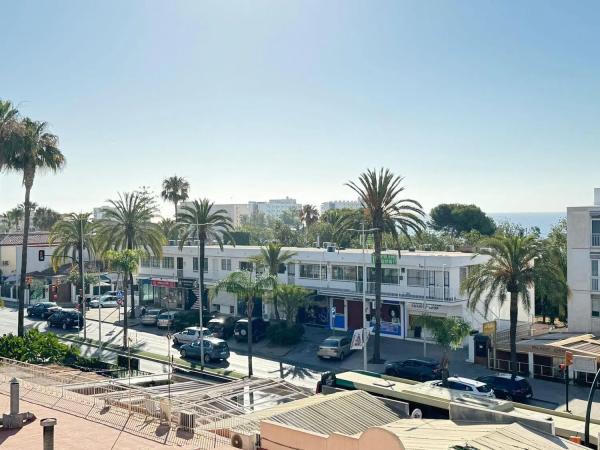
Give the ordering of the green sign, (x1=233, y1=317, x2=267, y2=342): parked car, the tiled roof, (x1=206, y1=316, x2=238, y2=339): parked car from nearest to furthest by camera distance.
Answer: the green sign → (x1=233, y1=317, x2=267, y2=342): parked car → (x1=206, y1=316, x2=238, y2=339): parked car → the tiled roof

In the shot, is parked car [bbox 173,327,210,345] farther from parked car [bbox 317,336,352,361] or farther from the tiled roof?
the tiled roof

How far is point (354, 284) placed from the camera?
51375 millimetres

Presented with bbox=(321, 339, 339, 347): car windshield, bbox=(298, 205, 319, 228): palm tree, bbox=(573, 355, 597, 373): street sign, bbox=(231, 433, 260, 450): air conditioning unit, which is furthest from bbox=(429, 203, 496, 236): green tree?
bbox=(231, 433, 260, 450): air conditioning unit

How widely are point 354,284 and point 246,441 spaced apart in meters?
32.9

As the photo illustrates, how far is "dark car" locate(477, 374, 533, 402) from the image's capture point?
3338cm

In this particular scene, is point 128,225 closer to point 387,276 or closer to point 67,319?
point 67,319

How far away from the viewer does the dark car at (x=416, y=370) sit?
120ft

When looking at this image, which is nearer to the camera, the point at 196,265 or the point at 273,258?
the point at 273,258

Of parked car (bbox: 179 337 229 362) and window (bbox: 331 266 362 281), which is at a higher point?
window (bbox: 331 266 362 281)

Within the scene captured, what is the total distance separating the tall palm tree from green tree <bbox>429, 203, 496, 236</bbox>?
6815cm

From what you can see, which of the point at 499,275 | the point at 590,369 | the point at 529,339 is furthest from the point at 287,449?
the point at 529,339

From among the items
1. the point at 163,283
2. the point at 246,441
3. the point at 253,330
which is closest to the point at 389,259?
the point at 253,330

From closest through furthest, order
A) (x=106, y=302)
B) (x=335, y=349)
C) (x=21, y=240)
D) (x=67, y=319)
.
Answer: (x=335, y=349), (x=67, y=319), (x=106, y=302), (x=21, y=240)

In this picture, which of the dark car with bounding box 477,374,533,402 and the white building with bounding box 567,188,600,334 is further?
the white building with bounding box 567,188,600,334
